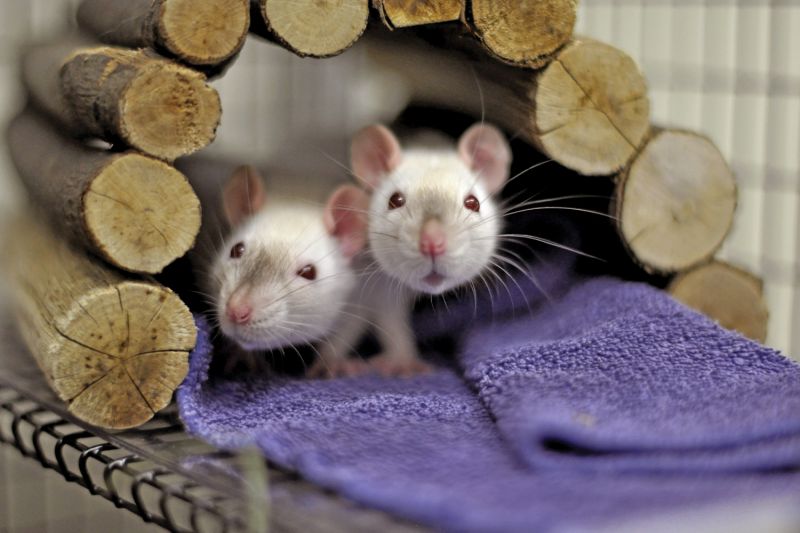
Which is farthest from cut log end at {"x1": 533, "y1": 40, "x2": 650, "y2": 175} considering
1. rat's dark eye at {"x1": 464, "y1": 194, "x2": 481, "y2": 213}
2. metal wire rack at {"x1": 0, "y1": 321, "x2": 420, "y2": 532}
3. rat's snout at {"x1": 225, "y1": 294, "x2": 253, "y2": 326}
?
metal wire rack at {"x1": 0, "y1": 321, "x2": 420, "y2": 532}

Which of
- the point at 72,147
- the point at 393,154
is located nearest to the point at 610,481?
the point at 393,154

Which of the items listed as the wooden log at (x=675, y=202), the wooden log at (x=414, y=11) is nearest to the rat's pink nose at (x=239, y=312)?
the wooden log at (x=414, y=11)

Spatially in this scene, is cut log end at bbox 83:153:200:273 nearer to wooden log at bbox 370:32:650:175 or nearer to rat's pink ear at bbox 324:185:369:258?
rat's pink ear at bbox 324:185:369:258

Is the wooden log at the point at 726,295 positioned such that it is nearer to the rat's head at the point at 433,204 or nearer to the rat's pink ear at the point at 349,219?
the rat's head at the point at 433,204

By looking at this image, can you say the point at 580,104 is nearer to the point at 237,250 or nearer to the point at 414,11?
the point at 414,11

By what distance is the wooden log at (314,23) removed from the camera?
1.23m

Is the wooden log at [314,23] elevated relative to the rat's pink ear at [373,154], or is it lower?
elevated

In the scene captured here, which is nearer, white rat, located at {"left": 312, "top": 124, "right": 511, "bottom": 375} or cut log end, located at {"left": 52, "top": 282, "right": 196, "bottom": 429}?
cut log end, located at {"left": 52, "top": 282, "right": 196, "bottom": 429}

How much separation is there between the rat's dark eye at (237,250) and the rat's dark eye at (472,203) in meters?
0.35

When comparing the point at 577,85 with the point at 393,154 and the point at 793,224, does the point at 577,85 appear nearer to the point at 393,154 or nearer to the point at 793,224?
the point at 393,154

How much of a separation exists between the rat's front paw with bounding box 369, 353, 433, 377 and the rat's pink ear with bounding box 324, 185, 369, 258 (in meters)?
0.18

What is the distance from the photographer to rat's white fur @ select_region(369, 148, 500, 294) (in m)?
1.42

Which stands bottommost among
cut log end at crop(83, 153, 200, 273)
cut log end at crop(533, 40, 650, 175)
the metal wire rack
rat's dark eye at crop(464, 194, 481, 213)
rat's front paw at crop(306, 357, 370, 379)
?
rat's front paw at crop(306, 357, 370, 379)

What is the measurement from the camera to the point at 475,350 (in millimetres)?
1457
